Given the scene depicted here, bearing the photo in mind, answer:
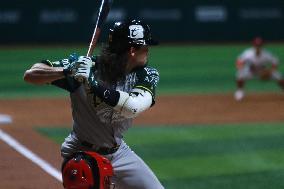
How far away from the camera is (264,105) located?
48.0ft

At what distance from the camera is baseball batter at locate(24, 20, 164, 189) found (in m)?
5.05

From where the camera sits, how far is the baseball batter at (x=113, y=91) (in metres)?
5.05

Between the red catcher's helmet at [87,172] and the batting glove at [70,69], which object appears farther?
the batting glove at [70,69]

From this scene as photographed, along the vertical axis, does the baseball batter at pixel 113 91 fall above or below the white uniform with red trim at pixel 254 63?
below

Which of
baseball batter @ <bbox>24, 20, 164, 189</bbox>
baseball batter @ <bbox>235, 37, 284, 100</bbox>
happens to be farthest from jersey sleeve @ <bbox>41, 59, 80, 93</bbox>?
baseball batter @ <bbox>235, 37, 284, 100</bbox>

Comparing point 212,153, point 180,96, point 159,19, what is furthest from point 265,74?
point 159,19

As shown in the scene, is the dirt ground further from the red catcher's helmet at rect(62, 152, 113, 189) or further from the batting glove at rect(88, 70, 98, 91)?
the batting glove at rect(88, 70, 98, 91)

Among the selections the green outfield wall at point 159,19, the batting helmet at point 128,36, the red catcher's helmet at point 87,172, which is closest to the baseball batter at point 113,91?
the batting helmet at point 128,36

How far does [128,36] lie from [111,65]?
0.25 metres

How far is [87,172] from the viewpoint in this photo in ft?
16.0

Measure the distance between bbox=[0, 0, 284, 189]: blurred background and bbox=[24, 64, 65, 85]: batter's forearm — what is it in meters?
2.90

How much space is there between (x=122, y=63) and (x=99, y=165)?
803 mm

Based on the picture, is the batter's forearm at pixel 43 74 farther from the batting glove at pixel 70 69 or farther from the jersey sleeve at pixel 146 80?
the jersey sleeve at pixel 146 80

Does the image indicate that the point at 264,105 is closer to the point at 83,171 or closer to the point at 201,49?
the point at 83,171
